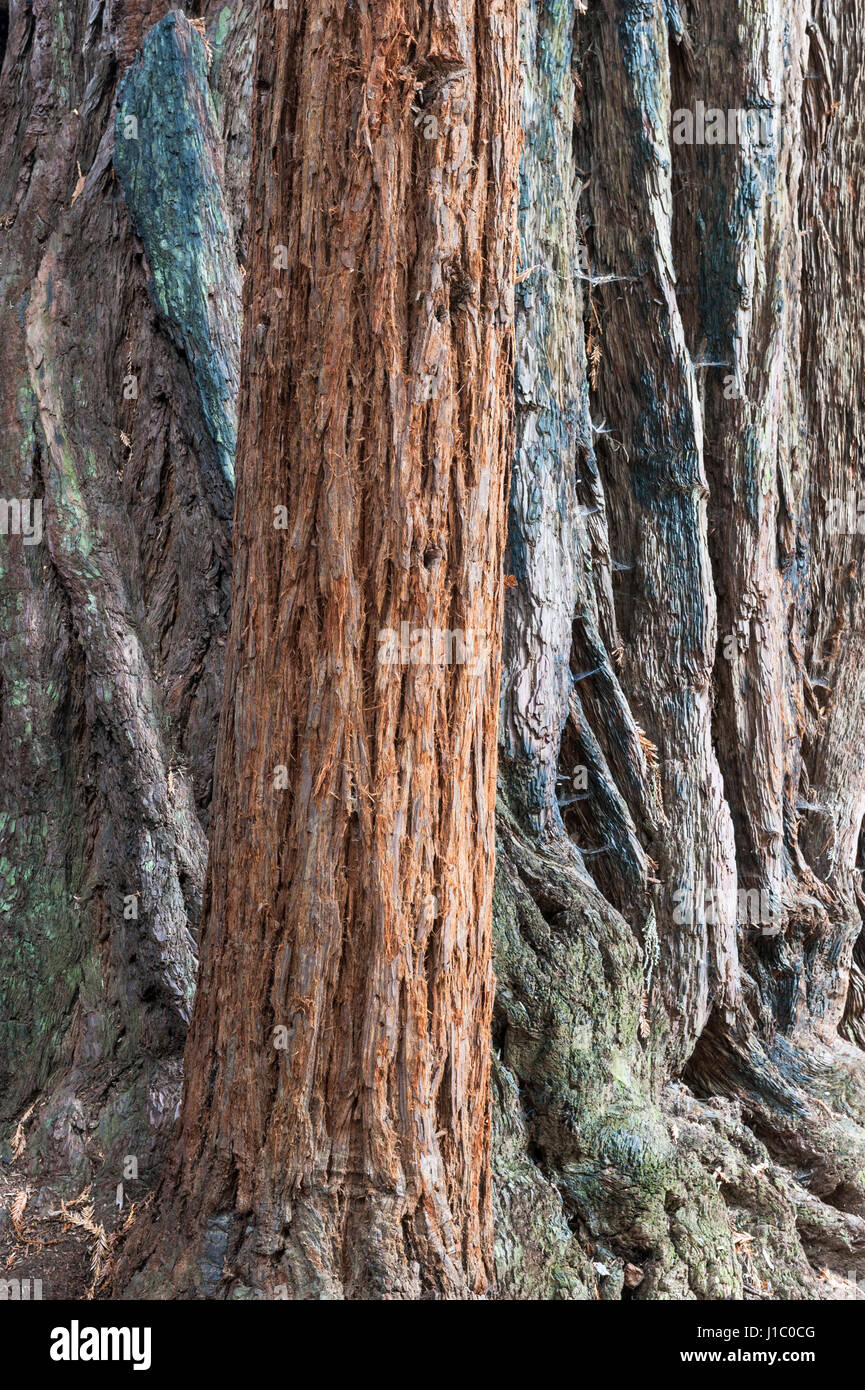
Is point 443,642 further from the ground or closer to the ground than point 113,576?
closer to the ground

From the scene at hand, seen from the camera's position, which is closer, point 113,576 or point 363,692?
point 363,692

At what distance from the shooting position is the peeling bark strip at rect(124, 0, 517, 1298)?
2557 mm

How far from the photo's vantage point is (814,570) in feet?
16.5

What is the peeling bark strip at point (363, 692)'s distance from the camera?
2.56 m

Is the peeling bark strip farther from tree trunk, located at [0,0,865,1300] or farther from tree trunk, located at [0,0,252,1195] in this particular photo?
tree trunk, located at [0,0,252,1195]

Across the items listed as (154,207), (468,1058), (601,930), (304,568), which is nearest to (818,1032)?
(601,930)

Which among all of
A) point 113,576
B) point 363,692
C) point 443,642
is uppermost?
point 113,576

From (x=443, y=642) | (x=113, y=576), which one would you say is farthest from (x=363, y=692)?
(x=113, y=576)

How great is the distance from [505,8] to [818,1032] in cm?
379

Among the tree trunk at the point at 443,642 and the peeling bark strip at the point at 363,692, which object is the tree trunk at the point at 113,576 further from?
the peeling bark strip at the point at 363,692

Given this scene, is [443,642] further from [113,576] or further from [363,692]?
[113,576]

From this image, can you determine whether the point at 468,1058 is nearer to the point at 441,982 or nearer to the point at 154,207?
the point at 441,982

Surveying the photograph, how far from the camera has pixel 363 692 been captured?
8.43 ft

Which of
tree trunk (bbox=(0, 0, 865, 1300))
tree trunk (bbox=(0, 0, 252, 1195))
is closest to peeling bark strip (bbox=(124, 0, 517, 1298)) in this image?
tree trunk (bbox=(0, 0, 865, 1300))
